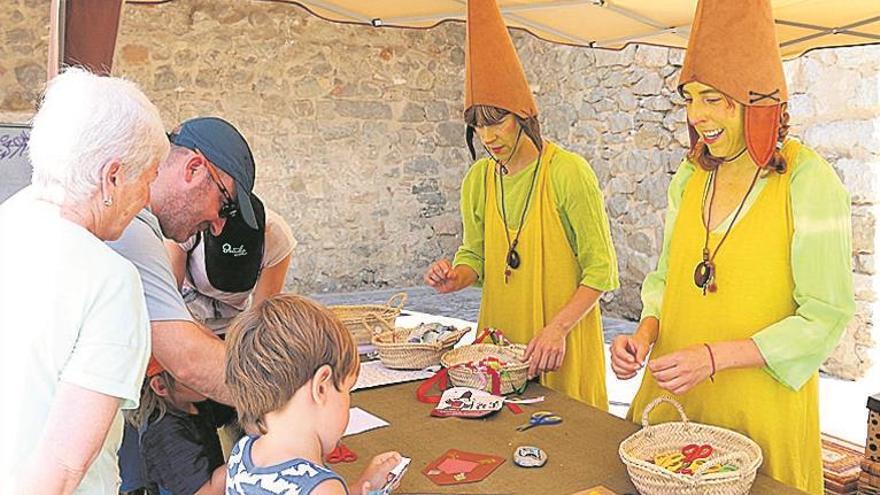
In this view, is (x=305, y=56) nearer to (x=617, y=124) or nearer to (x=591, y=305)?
(x=617, y=124)

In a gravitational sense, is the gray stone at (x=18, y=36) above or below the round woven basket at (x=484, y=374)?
above

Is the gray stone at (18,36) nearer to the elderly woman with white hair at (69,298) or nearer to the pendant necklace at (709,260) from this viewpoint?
the elderly woman with white hair at (69,298)

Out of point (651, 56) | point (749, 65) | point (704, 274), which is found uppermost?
point (651, 56)

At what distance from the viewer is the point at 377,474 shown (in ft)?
4.69

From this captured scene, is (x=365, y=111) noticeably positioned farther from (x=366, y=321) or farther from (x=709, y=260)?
(x=709, y=260)

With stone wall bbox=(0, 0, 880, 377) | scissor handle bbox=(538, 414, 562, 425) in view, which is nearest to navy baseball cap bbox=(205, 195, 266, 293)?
scissor handle bbox=(538, 414, 562, 425)

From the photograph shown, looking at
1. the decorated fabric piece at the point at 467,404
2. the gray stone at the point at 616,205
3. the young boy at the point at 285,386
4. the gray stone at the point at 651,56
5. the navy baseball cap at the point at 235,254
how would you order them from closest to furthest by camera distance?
the young boy at the point at 285,386 → the decorated fabric piece at the point at 467,404 → the navy baseball cap at the point at 235,254 → the gray stone at the point at 651,56 → the gray stone at the point at 616,205

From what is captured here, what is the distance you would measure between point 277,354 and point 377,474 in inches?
12.8

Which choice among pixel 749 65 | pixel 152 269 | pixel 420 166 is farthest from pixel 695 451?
pixel 420 166

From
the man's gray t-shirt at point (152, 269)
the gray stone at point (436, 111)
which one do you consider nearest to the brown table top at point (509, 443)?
the man's gray t-shirt at point (152, 269)

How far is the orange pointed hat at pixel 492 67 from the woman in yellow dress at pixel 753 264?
0.67 metres

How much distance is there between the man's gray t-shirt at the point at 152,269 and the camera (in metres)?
1.45

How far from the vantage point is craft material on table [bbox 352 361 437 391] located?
221 cm

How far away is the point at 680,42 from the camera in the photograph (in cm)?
340
